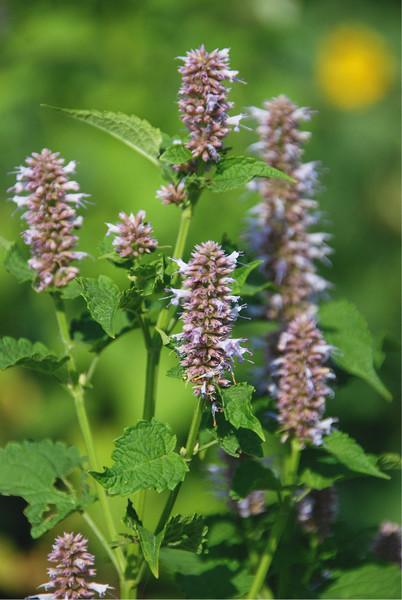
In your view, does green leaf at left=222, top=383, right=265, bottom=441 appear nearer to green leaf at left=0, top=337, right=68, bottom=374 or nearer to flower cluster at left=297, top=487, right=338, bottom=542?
green leaf at left=0, top=337, right=68, bottom=374

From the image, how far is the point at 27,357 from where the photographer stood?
162 cm

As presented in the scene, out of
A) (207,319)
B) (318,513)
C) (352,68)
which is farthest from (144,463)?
(352,68)

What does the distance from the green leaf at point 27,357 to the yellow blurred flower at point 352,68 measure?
15.1 feet

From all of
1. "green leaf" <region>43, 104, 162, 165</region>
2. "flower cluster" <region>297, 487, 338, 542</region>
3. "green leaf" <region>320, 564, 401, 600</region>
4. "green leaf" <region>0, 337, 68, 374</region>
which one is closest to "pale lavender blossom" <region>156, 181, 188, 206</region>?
"green leaf" <region>43, 104, 162, 165</region>

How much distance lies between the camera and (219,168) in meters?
1.62

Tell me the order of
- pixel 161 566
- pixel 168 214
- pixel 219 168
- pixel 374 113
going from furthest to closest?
pixel 374 113 → pixel 168 214 → pixel 161 566 → pixel 219 168

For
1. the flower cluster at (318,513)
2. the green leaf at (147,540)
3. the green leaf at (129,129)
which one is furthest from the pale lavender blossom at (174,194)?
the flower cluster at (318,513)

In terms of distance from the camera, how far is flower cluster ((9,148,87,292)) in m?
1.65

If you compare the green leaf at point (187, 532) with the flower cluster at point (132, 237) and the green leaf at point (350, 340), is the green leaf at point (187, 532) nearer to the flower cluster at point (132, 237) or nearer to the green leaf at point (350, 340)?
the flower cluster at point (132, 237)

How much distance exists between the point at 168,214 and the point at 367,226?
1659mm

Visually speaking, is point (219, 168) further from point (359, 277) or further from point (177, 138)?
point (359, 277)

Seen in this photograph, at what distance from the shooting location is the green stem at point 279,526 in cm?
181

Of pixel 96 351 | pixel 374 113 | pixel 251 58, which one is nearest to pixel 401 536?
pixel 96 351

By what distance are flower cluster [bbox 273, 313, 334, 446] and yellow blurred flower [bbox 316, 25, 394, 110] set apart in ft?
14.3
